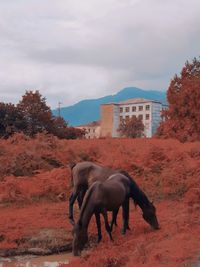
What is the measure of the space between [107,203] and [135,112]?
84000 mm

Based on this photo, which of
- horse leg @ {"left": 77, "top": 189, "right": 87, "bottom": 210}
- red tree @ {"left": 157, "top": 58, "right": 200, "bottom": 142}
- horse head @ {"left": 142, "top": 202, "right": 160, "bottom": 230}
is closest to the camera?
horse head @ {"left": 142, "top": 202, "right": 160, "bottom": 230}

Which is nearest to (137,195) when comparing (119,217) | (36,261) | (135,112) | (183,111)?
(119,217)

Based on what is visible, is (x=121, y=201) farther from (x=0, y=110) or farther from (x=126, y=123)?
(x=126, y=123)

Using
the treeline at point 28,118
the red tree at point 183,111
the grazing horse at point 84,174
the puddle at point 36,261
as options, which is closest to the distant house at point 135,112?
the treeline at point 28,118

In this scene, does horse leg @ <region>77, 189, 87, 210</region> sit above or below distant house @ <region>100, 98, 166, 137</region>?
below

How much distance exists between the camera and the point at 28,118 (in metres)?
35.1

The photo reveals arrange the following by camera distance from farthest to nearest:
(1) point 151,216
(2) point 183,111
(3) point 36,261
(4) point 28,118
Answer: (4) point 28,118 → (2) point 183,111 → (1) point 151,216 → (3) point 36,261

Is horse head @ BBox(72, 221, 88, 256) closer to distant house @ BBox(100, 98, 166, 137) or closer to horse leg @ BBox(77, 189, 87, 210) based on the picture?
horse leg @ BBox(77, 189, 87, 210)

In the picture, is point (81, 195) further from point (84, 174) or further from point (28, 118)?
point (28, 118)

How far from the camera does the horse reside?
10195 mm

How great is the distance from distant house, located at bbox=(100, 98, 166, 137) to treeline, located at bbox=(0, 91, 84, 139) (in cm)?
4583

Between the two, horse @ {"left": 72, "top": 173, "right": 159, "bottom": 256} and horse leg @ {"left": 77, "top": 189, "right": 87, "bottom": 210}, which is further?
horse leg @ {"left": 77, "top": 189, "right": 87, "bottom": 210}

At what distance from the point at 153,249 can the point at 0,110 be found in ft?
83.8

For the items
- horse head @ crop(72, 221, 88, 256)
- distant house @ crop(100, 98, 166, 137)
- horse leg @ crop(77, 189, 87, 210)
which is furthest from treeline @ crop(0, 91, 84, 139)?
distant house @ crop(100, 98, 166, 137)
